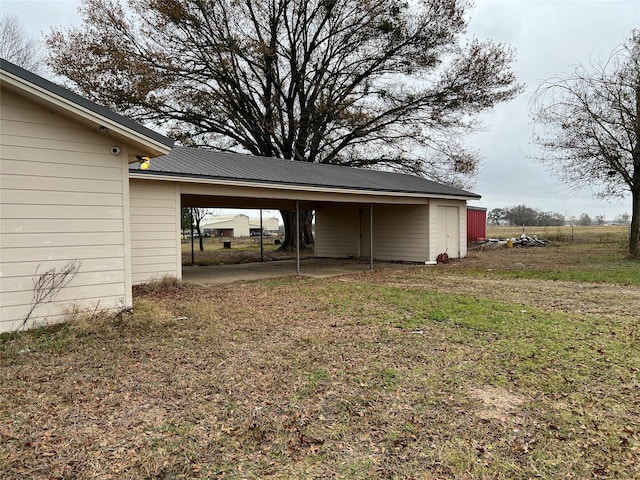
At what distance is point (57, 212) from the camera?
5.04 metres

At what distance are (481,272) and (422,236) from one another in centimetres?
334

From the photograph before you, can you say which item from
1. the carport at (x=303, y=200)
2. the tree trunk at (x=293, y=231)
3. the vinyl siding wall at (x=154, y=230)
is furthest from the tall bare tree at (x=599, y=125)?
the tree trunk at (x=293, y=231)

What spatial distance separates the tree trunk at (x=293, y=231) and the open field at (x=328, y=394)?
50.0ft

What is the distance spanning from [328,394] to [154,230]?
6.47m

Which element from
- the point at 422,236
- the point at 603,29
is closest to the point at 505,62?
the point at 603,29

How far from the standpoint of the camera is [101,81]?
1669cm

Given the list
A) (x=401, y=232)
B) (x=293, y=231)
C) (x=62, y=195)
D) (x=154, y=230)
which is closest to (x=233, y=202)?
(x=154, y=230)

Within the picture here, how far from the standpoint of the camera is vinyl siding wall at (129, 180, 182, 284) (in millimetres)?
8312

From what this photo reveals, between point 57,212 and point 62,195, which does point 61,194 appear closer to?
point 62,195

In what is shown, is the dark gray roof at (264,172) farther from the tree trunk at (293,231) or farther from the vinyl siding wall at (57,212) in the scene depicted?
the tree trunk at (293,231)

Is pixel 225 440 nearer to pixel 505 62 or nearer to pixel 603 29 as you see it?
pixel 603 29

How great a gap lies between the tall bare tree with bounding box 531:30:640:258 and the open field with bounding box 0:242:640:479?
855 cm

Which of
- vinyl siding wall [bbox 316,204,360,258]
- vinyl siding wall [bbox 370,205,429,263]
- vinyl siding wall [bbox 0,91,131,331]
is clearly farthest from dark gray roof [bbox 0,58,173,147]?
vinyl siding wall [bbox 316,204,360,258]

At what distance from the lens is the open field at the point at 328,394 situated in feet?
7.86
